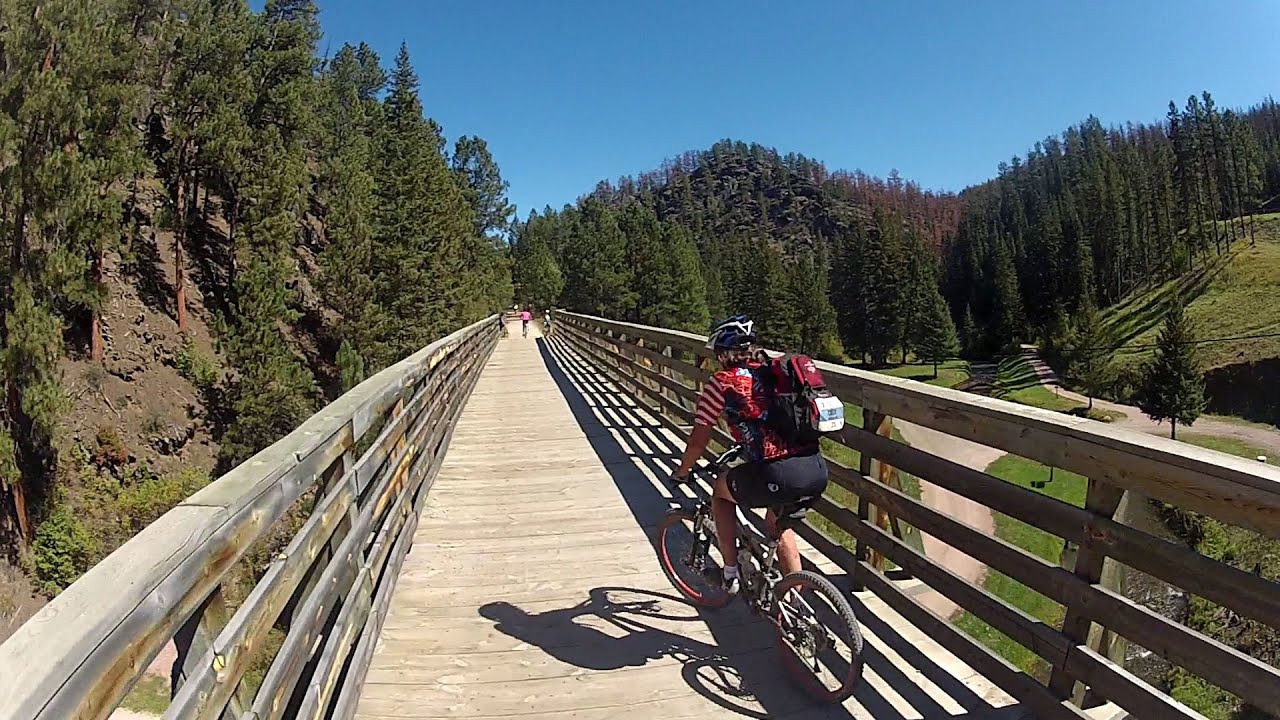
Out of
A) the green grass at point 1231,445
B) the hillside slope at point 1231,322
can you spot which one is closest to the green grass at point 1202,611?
the green grass at point 1231,445

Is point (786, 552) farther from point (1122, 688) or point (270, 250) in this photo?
point (270, 250)

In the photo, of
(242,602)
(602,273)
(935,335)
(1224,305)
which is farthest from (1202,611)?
(935,335)

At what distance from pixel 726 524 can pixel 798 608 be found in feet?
2.14

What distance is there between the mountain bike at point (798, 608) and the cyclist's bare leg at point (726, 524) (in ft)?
0.14

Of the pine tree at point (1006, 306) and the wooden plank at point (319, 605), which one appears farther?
the pine tree at point (1006, 306)

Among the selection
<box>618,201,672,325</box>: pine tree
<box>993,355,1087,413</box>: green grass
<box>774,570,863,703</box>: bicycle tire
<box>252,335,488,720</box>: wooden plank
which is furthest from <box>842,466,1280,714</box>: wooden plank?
<box>618,201,672,325</box>: pine tree

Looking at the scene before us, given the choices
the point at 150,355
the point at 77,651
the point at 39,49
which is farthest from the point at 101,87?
the point at 77,651

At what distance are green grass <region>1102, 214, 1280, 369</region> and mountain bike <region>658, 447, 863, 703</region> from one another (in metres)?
60.3

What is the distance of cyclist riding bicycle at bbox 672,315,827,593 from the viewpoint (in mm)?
3271

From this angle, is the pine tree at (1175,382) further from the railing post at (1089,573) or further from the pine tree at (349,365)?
the railing post at (1089,573)

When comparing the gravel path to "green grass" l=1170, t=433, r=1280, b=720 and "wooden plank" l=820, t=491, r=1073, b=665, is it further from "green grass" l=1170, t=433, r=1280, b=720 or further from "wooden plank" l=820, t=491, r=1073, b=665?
"wooden plank" l=820, t=491, r=1073, b=665

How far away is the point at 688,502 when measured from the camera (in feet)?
20.3

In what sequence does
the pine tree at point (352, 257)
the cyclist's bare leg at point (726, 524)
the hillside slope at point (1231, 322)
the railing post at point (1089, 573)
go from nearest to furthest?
the railing post at point (1089, 573)
the cyclist's bare leg at point (726, 524)
the pine tree at point (352, 257)
the hillside slope at point (1231, 322)

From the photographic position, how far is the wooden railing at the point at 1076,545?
6.39 feet
